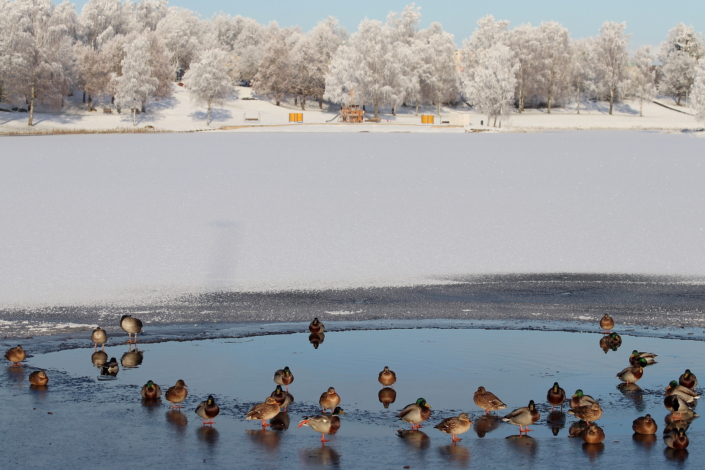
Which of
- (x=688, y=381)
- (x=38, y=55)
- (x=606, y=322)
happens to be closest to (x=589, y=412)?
(x=688, y=381)

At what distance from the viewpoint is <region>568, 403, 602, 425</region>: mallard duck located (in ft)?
33.8

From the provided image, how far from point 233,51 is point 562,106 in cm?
7190

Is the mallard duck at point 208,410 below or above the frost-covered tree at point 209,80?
below

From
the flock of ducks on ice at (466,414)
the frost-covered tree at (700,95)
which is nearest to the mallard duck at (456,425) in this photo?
the flock of ducks on ice at (466,414)

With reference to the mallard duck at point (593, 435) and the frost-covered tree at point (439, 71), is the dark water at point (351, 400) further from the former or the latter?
the frost-covered tree at point (439, 71)

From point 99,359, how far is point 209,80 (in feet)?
349

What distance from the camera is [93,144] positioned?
8294cm

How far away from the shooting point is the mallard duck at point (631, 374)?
11.8m

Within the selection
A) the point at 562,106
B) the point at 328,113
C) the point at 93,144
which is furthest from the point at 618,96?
the point at 93,144

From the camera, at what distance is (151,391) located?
11.3 m

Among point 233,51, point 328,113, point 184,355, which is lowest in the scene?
point 184,355

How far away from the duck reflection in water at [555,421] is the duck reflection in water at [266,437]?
3.46m

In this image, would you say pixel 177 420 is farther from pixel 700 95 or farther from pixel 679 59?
pixel 679 59

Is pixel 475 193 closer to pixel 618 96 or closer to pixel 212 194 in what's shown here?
pixel 212 194
